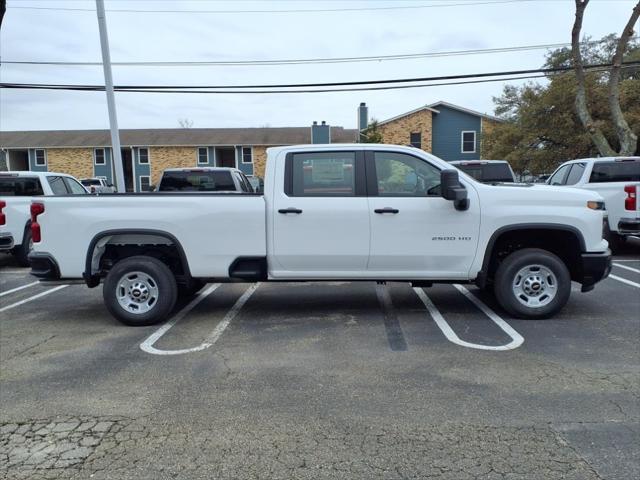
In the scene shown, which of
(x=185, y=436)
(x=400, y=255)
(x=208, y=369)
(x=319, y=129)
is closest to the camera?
(x=185, y=436)

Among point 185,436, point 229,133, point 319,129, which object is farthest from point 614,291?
point 229,133

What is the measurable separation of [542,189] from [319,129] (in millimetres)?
34282

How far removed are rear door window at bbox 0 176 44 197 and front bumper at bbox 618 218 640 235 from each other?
11208 millimetres

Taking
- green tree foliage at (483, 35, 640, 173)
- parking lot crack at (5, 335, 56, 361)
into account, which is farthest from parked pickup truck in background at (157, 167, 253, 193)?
green tree foliage at (483, 35, 640, 173)

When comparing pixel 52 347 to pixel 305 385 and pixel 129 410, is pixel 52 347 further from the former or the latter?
pixel 305 385

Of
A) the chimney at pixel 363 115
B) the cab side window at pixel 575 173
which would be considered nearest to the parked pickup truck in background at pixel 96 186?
the cab side window at pixel 575 173

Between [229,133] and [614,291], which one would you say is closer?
[614,291]

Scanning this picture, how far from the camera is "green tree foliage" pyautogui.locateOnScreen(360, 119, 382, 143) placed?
34.4 meters

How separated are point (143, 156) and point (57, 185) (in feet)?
109

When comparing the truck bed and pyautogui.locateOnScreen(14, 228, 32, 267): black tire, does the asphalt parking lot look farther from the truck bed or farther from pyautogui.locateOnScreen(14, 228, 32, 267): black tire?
pyautogui.locateOnScreen(14, 228, 32, 267): black tire

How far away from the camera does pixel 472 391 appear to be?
421 cm

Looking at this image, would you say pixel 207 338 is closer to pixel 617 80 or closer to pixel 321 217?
pixel 321 217

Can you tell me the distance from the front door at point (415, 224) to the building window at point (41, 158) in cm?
4416

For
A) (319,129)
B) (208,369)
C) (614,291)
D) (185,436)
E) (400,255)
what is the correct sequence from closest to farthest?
(185,436) → (208,369) → (400,255) → (614,291) → (319,129)
